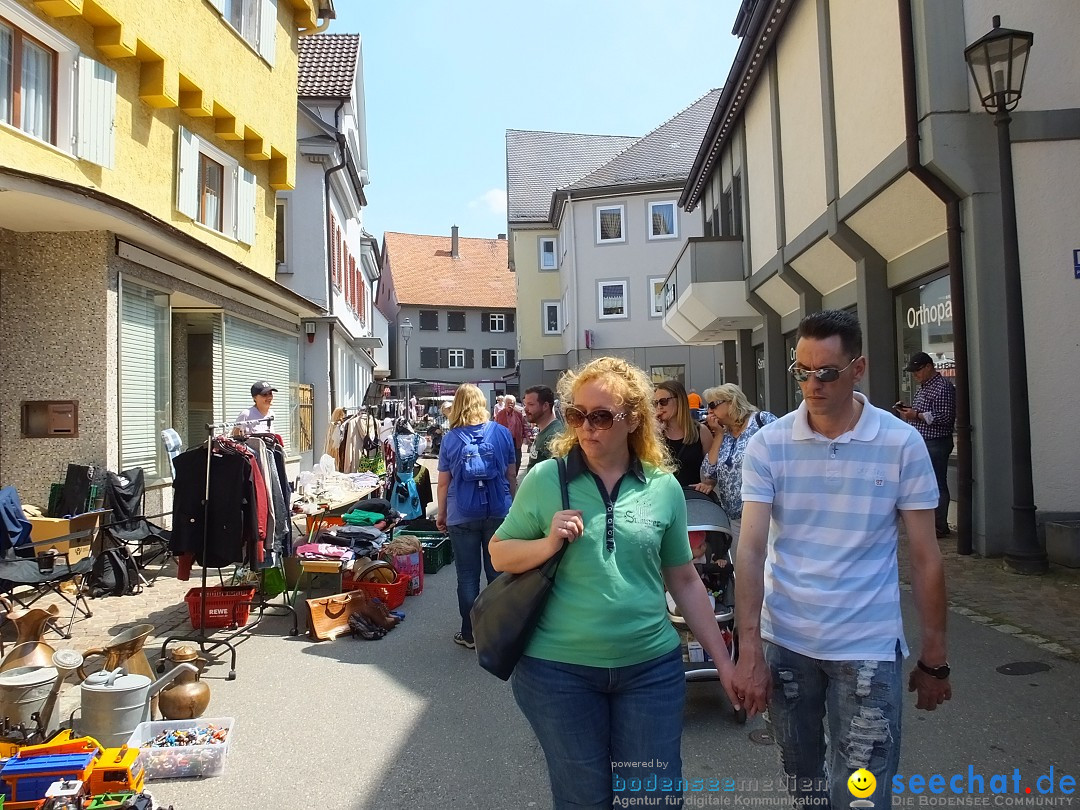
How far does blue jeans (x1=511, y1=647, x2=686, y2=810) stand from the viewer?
7.74 ft

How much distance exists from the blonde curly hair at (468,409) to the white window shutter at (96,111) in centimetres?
571

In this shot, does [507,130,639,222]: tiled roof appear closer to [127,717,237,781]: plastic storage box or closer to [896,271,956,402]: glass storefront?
[896,271,956,402]: glass storefront

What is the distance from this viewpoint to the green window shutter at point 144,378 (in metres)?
9.38

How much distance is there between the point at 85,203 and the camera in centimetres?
731

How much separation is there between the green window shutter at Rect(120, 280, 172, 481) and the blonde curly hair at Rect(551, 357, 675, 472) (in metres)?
8.13

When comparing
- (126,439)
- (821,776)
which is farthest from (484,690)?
(126,439)

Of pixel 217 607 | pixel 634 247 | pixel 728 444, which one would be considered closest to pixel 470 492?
pixel 728 444

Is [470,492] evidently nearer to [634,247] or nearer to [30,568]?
[30,568]

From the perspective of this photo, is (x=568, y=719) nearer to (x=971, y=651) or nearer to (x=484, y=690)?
(x=484, y=690)

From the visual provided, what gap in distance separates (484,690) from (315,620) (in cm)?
199

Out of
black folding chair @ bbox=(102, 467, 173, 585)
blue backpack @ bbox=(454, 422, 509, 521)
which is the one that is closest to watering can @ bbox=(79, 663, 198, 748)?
blue backpack @ bbox=(454, 422, 509, 521)

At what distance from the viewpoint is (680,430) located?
587 cm

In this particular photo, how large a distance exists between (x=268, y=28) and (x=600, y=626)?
14.4 metres

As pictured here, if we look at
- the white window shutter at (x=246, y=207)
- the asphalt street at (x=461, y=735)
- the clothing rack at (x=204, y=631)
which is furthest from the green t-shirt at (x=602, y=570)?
the white window shutter at (x=246, y=207)
